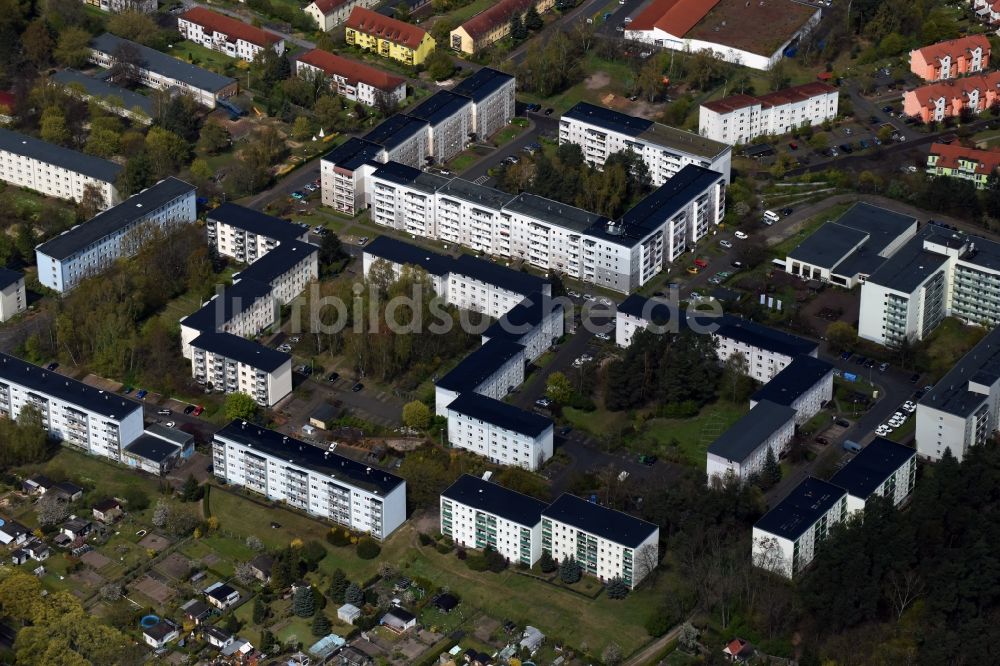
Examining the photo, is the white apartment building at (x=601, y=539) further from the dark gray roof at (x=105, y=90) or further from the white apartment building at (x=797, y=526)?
the dark gray roof at (x=105, y=90)

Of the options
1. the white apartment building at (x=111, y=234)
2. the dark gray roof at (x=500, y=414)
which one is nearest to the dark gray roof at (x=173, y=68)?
the white apartment building at (x=111, y=234)

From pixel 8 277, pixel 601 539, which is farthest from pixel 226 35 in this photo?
pixel 601 539

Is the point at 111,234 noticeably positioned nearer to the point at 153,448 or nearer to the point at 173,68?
the point at 153,448

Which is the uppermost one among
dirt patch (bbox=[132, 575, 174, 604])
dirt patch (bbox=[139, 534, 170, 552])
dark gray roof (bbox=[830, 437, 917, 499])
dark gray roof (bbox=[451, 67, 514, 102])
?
dark gray roof (bbox=[451, 67, 514, 102])

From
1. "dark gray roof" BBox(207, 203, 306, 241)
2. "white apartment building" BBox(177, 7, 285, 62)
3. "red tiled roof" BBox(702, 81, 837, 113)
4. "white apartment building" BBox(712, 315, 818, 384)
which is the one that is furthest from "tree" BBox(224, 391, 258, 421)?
"white apartment building" BBox(177, 7, 285, 62)

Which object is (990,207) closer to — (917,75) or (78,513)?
(917,75)

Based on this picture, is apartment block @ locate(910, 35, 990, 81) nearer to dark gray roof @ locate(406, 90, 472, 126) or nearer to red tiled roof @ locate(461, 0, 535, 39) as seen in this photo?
red tiled roof @ locate(461, 0, 535, 39)
